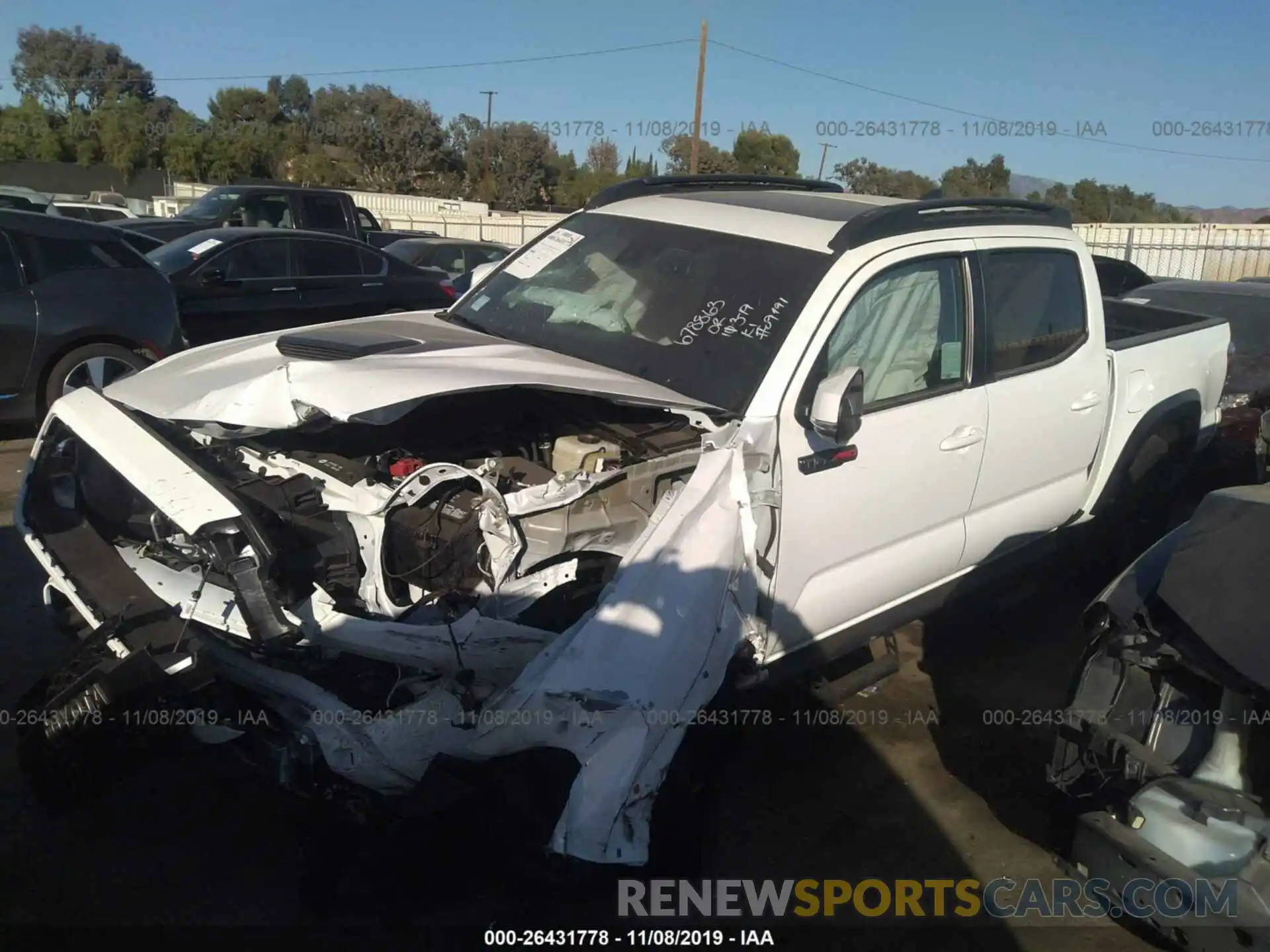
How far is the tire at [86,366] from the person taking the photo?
6828 millimetres

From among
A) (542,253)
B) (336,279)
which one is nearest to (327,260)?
(336,279)

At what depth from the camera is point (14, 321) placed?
673 centimetres

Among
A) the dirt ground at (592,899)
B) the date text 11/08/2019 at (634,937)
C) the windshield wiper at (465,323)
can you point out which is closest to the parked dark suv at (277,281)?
the windshield wiper at (465,323)

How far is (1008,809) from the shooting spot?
372cm

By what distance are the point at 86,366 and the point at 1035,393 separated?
20.2 feet

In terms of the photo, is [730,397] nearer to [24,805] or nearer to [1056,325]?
[1056,325]

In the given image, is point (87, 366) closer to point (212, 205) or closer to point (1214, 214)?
point (212, 205)

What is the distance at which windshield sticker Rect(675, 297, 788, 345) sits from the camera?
3.57 m

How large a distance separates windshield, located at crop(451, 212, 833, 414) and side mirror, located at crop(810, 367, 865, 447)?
0.26m

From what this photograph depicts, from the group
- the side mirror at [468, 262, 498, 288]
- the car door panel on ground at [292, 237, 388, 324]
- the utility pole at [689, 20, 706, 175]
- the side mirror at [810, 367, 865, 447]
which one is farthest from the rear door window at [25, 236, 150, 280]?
the utility pole at [689, 20, 706, 175]

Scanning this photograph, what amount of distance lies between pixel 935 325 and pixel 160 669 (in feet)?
9.98

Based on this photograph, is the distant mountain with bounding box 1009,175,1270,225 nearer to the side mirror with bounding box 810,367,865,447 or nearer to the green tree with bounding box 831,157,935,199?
the green tree with bounding box 831,157,935,199

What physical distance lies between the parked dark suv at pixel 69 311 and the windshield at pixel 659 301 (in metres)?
3.69

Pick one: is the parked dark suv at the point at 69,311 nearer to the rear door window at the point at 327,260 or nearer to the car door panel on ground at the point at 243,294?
the car door panel on ground at the point at 243,294
